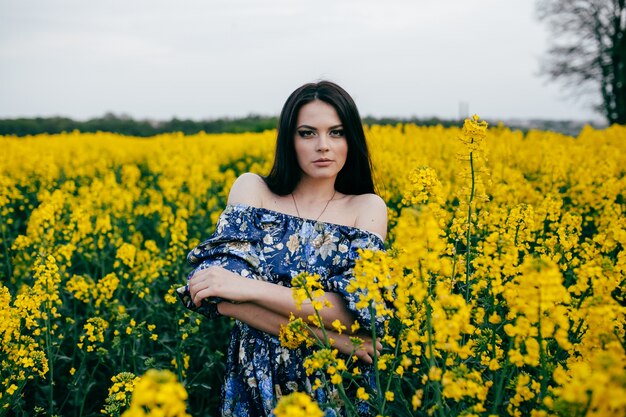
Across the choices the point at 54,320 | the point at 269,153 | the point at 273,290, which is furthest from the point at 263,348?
the point at 269,153

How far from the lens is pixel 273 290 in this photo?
2303mm

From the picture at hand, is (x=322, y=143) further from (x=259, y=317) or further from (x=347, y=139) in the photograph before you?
(x=259, y=317)

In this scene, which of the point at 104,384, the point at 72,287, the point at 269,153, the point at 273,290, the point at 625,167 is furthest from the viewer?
the point at 269,153

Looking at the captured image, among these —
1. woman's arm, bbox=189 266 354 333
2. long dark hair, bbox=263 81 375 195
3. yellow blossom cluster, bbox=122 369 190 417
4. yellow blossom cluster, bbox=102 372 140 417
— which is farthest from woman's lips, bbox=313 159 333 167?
yellow blossom cluster, bbox=122 369 190 417

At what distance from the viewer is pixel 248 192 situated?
2.87 metres

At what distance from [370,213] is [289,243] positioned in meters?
0.47

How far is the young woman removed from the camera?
233cm

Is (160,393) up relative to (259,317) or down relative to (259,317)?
up

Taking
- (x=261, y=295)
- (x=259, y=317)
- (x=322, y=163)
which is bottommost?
(x=259, y=317)

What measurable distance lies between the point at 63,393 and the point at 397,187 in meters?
3.67

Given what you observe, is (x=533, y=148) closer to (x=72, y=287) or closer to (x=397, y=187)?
(x=397, y=187)

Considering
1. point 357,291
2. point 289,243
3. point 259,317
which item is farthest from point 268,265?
point 357,291

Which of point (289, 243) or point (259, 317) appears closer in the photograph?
point (259, 317)

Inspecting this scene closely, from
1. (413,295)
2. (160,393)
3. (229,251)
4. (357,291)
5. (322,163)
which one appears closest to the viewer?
(160,393)
